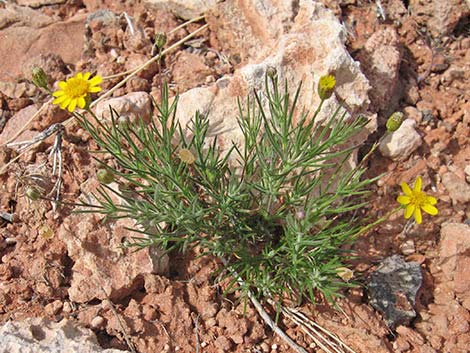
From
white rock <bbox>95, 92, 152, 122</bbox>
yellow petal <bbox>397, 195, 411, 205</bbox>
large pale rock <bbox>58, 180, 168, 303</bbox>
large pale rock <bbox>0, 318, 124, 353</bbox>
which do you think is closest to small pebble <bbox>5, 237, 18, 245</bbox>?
large pale rock <bbox>58, 180, 168, 303</bbox>

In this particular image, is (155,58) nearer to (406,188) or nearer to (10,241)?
(10,241)

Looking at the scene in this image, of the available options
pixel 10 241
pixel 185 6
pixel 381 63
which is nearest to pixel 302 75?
A: pixel 381 63

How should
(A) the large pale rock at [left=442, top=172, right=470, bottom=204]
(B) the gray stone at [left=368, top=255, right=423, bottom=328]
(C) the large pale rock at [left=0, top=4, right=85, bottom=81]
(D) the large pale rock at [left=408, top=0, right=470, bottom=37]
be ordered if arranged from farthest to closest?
(D) the large pale rock at [left=408, top=0, right=470, bottom=37] < (C) the large pale rock at [left=0, top=4, right=85, bottom=81] < (A) the large pale rock at [left=442, top=172, right=470, bottom=204] < (B) the gray stone at [left=368, top=255, right=423, bottom=328]

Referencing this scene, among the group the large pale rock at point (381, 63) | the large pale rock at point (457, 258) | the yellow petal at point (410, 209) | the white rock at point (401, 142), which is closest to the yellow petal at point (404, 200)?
the yellow petal at point (410, 209)

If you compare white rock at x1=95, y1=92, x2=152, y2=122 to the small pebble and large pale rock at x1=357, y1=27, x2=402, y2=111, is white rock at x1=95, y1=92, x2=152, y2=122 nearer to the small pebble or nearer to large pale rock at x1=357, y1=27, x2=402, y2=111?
the small pebble

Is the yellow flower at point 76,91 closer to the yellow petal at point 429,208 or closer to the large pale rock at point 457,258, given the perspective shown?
the yellow petal at point 429,208

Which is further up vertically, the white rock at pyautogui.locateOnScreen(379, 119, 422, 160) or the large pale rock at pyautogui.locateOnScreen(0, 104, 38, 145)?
the large pale rock at pyautogui.locateOnScreen(0, 104, 38, 145)

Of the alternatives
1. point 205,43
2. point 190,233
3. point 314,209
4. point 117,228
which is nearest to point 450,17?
point 205,43
